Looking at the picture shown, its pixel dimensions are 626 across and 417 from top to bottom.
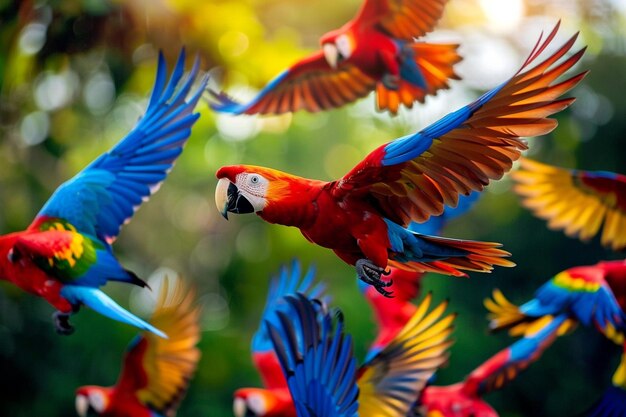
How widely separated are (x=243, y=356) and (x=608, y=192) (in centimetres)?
211

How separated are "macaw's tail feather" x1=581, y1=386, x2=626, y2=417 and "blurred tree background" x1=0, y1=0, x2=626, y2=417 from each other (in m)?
1.19

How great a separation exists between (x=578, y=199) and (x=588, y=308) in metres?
0.31

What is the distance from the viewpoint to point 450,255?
3.76 ft

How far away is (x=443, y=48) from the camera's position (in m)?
1.53

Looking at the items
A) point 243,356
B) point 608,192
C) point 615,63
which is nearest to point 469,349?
point 243,356

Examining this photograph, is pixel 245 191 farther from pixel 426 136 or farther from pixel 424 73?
pixel 424 73

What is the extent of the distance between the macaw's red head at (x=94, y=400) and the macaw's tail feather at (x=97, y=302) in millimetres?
603

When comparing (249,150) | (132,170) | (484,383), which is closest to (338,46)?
(132,170)

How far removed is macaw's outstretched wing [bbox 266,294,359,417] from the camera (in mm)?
1325

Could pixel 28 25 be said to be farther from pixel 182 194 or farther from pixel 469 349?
pixel 182 194

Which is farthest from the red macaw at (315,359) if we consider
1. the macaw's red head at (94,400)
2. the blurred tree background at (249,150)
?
the blurred tree background at (249,150)

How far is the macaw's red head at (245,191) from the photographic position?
1.12m

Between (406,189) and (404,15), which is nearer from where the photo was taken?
(406,189)

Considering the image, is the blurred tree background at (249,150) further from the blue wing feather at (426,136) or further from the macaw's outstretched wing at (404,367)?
the blue wing feather at (426,136)
